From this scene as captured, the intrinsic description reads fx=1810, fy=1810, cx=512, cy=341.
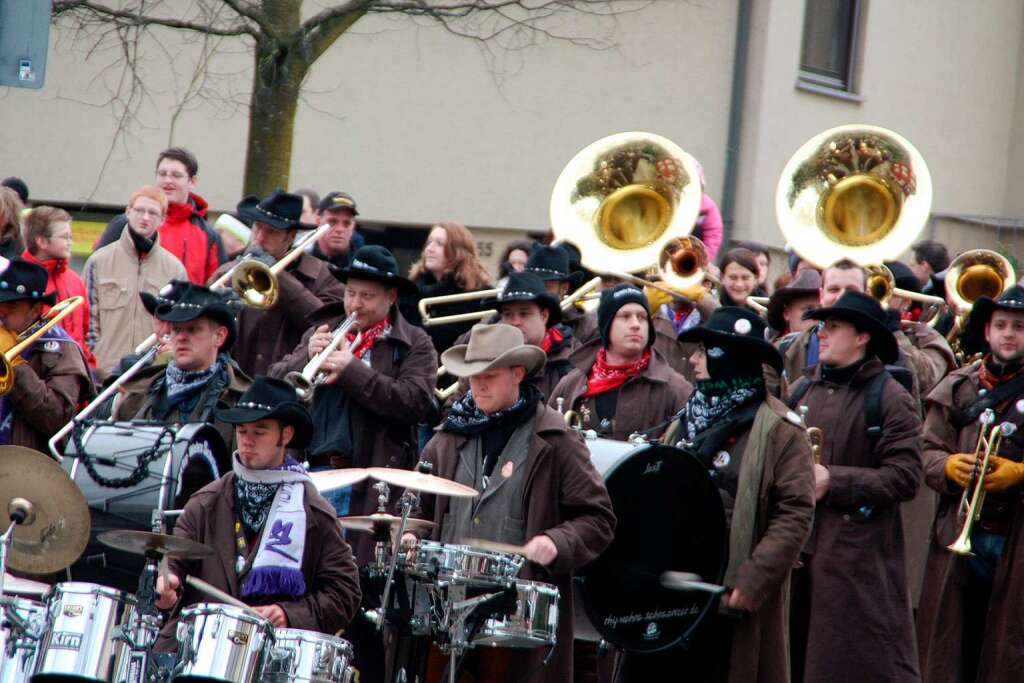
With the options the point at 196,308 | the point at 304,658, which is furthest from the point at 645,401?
the point at 304,658

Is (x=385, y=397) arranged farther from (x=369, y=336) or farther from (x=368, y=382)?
(x=369, y=336)

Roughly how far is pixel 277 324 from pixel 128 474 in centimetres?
252

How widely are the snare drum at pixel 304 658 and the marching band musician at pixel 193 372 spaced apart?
2.04 m

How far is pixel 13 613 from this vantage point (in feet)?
22.9

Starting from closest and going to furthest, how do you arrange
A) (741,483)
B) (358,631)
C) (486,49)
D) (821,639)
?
1. (741,483)
2. (821,639)
3. (358,631)
4. (486,49)

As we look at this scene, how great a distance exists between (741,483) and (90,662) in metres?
2.70

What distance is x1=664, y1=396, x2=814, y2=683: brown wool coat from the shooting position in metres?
7.33

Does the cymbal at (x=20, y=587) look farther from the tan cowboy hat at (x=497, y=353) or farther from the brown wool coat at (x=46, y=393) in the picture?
the tan cowboy hat at (x=497, y=353)

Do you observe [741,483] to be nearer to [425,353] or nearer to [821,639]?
[821,639]

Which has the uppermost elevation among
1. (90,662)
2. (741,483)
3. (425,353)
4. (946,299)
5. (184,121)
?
(184,121)

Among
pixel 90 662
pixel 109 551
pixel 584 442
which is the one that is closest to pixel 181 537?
pixel 90 662

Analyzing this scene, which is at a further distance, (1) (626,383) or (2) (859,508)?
(1) (626,383)

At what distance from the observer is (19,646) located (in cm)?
694

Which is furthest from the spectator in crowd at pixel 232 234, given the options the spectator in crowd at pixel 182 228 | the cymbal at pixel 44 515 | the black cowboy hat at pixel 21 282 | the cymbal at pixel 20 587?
the cymbal at pixel 44 515
